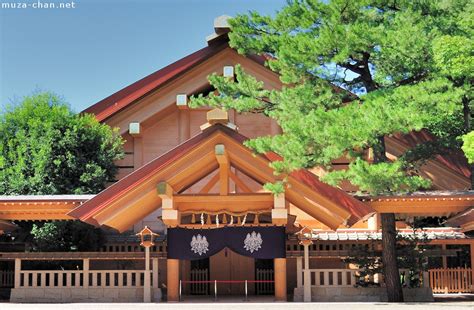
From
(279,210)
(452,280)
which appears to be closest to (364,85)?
(279,210)

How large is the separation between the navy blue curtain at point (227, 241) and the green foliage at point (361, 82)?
2.40 m

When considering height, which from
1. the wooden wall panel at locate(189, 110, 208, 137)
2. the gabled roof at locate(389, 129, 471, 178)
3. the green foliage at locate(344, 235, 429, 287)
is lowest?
the green foliage at locate(344, 235, 429, 287)

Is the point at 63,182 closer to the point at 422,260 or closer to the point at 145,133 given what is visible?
the point at 145,133

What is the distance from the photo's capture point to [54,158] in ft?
71.2

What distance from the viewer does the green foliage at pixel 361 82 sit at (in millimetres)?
15273

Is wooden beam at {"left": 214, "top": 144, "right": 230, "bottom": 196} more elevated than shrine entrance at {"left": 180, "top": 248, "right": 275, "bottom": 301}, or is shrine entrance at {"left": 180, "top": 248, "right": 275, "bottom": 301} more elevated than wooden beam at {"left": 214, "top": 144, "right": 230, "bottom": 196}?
wooden beam at {"left": 214, "top": 144, "right": 230, "bottom": 196}

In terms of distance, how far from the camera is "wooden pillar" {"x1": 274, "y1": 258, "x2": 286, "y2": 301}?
17.9 metres

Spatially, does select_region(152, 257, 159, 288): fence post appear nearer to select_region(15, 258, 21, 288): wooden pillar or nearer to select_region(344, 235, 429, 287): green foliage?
select_region(15, 258, 21, 288): wooden pillar

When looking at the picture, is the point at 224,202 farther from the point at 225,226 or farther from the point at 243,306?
the point at 243,306

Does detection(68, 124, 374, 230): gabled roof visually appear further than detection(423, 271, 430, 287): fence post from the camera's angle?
No

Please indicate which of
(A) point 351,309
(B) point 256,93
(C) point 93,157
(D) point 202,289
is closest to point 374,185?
(A) point 351,309

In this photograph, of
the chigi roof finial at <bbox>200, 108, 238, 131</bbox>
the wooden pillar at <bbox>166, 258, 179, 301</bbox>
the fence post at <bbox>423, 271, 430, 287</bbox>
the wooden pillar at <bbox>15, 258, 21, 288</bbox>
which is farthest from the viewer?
the wooden pillar at <bbox>15, 258, 21, 288</bbox>

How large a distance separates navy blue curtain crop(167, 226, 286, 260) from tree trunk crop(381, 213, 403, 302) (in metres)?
2.60

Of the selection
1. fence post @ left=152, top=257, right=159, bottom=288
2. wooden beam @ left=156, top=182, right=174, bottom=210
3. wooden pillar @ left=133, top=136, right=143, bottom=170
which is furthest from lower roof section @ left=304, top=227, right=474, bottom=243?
wooden pillar @ left=133, top=136, right=143, bottom=170
